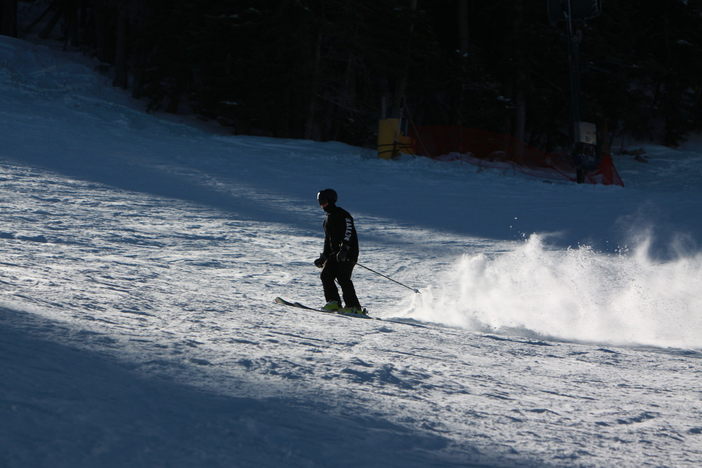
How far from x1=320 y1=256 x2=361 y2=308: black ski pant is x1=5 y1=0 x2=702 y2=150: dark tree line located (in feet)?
64.4

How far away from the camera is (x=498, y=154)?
89.9 ft

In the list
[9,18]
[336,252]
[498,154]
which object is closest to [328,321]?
[336,252]

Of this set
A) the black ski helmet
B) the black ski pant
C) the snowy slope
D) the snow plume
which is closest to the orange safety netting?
the snowy slope

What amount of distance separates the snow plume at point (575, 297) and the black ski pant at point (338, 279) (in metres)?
0.82

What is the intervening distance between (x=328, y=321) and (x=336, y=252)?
57.4 inches

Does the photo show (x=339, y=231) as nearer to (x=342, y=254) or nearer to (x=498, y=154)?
(x=342, y=254)

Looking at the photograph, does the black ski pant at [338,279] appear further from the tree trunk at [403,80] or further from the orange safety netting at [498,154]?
the tree trunk at [403,80]

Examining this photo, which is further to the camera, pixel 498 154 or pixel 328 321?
pixel 498 154

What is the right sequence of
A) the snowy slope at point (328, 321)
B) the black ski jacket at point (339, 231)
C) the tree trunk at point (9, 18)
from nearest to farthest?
the snowy slope at point (328, 321)
the black ski jacket at point (339, 231)
the tree trunk at point (9, 18)

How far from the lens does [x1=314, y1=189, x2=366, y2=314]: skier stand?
838 cm

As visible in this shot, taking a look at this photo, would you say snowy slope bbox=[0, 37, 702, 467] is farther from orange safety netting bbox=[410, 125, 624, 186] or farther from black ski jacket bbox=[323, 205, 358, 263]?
orange safety netting bbox=[410, 125, 624, 186]

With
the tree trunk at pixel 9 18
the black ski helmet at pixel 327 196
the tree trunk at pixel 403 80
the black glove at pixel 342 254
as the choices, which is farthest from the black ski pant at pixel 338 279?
the tree trunk at pixel 9 18

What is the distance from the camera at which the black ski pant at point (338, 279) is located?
8555 mm

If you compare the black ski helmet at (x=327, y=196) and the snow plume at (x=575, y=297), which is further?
the black ski helmet at (x=327, y=196)
